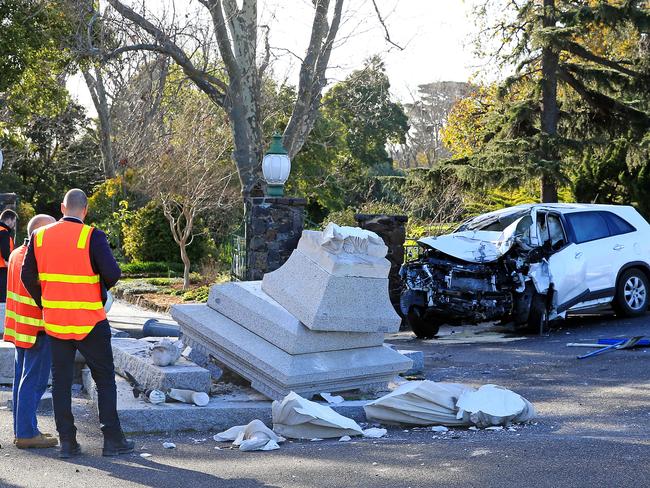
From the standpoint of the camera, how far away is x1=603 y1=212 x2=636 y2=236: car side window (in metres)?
15.0

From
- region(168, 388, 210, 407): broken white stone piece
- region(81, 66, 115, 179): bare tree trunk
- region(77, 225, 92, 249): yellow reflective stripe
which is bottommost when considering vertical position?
region(168, 388, 210, 407): broken white stone piece

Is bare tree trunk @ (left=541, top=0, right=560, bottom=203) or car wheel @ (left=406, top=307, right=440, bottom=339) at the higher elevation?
bare tree trunk @ (left=541, top=0, right=560, bottom=203)

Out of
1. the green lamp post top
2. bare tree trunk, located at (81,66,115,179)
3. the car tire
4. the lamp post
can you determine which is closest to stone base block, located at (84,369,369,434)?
the car tire

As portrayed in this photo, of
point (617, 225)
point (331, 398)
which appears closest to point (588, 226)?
point (617, 225)

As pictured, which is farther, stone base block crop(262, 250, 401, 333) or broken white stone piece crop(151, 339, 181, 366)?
stone base block crop(262, 250, 401, 333)

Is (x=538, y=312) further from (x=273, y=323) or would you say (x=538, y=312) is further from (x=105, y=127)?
(x=105, y=127)

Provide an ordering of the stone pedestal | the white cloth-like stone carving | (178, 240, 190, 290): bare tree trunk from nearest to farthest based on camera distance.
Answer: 1. the stone pedestal
2. the white cloth-like stone carving
3. (178, 240, 190, 290): bare tree trunk

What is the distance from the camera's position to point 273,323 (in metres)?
8.84

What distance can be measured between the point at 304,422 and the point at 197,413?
3.25 ft

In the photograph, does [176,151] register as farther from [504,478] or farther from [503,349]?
[504,478]

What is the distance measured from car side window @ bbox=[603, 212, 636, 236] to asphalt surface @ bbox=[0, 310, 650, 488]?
575cm

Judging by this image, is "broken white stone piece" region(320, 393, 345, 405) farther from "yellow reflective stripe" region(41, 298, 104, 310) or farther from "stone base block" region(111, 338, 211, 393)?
"yellow reflective stripe" region(41, 298, 104, 310)

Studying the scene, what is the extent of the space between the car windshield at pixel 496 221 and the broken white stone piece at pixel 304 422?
24.7 feet

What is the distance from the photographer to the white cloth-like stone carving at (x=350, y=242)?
9.05 metres
